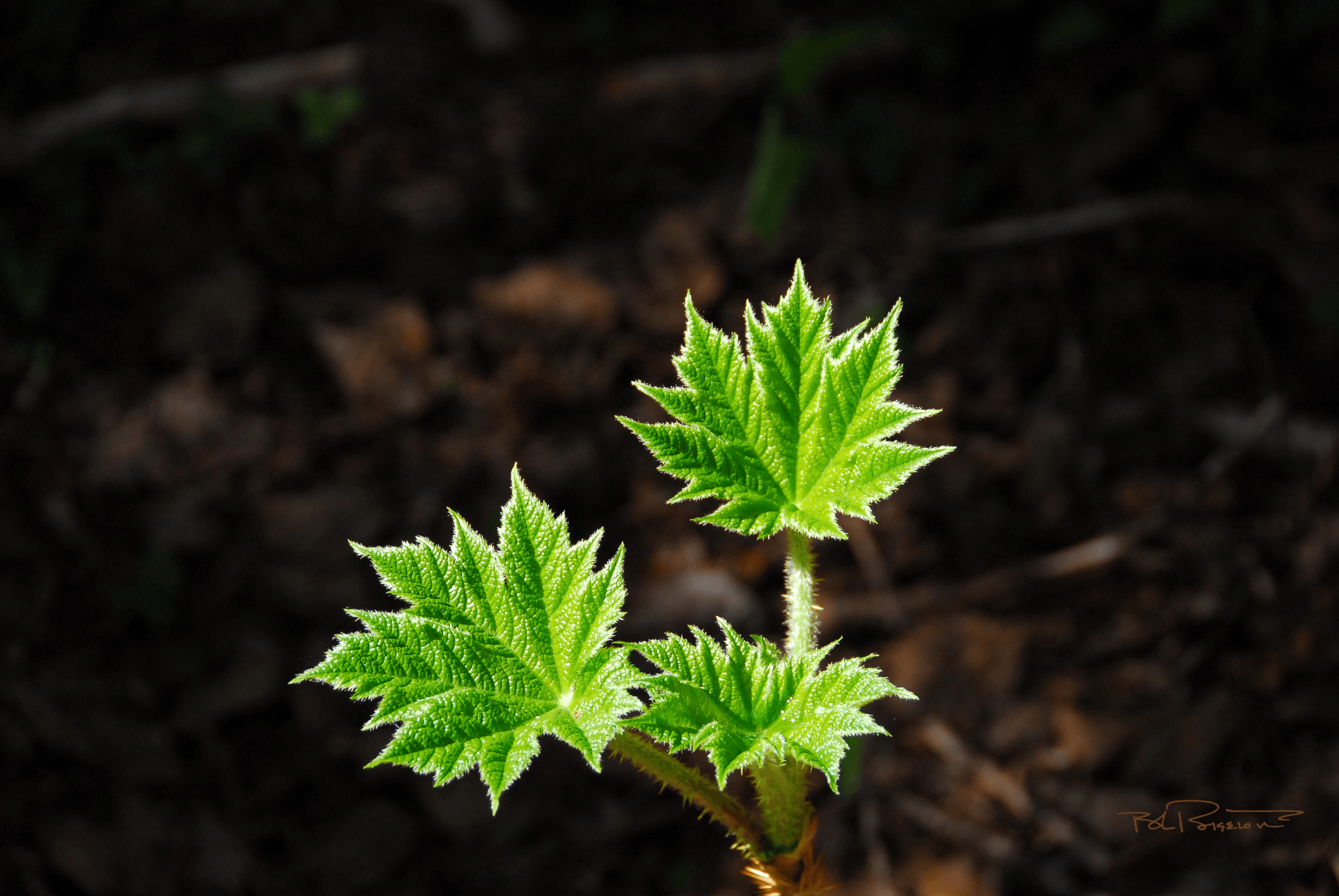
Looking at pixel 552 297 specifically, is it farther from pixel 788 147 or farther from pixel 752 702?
pixel 752 702

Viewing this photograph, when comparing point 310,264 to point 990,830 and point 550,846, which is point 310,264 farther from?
point 990,830

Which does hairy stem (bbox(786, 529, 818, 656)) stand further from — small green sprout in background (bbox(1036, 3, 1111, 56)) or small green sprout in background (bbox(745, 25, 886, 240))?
small green sprout in background (bbox(1036, 3, 1111, 56))

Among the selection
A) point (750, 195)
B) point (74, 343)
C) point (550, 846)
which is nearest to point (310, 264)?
point (74, 343)

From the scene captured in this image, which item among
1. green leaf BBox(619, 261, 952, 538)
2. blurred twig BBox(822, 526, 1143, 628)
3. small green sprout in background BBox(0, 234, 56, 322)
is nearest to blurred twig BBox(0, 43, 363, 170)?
small green sprout in background BBox(0, 234, 56, 322)

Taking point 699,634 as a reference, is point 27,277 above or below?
above
